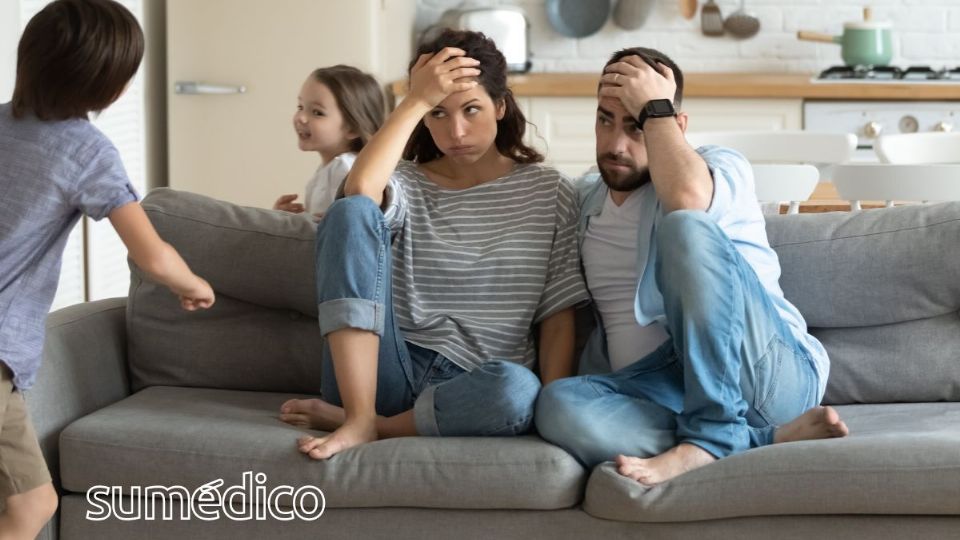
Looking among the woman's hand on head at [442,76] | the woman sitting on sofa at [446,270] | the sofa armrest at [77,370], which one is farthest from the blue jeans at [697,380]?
the sofa armrest at [77,370]

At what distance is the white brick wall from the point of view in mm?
5258

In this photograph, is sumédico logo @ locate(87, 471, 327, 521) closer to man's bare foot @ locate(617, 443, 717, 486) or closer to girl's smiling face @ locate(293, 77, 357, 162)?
man's bare foot @ locate(617, 443, 717, 486)

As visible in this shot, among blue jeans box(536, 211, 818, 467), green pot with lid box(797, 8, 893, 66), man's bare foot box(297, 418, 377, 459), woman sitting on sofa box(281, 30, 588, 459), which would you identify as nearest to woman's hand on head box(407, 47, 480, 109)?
woman sitting on sofa box(281, 30, 588, 459)

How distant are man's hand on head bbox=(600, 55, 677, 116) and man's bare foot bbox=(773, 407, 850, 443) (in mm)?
591

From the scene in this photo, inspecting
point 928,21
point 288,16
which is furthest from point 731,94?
point 288,16

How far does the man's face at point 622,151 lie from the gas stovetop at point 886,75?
2.51m

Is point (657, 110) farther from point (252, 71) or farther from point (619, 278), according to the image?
point (252, 71)

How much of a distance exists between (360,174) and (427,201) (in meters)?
0.22

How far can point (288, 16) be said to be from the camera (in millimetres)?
4543

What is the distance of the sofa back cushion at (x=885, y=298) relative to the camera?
2.52m

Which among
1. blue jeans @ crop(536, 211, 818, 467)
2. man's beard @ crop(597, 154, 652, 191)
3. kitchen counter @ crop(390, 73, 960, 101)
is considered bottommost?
blue jeans @ crop(536, 211, 818, 467)

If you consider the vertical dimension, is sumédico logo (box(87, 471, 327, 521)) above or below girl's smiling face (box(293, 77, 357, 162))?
below

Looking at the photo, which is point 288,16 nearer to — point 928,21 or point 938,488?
point 928,21

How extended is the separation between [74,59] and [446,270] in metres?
0.77
